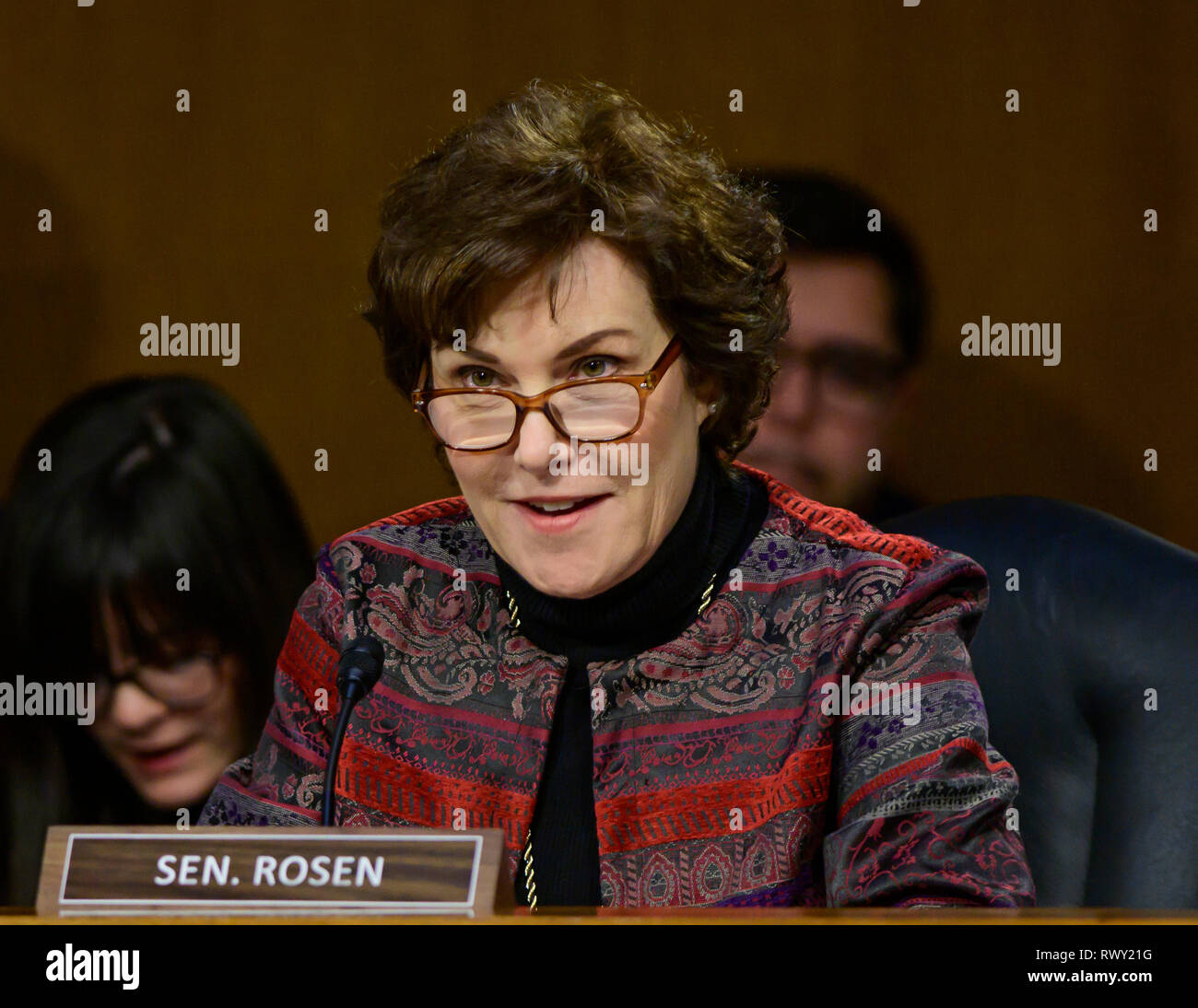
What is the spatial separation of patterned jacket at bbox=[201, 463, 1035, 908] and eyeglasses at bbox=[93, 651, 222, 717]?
610mm

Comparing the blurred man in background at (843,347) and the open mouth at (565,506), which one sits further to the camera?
the blurred man in background at (843,347)

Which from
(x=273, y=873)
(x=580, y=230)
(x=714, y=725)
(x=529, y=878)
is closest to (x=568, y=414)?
(x=580, y=230)

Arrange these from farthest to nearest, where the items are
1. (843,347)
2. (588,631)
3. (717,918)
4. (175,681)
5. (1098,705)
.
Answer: (175,681)
(843,347)
(1098,705)
(588,631)
(717,918)

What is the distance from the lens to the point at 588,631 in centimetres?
150

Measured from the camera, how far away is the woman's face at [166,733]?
2168 millimetres

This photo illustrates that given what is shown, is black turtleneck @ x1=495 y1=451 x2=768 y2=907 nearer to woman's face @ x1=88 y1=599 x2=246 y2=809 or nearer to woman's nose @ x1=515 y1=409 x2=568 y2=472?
woman's nose @ x1=515 y1=409 x2=568 y2=472

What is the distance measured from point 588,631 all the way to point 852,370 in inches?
28.4

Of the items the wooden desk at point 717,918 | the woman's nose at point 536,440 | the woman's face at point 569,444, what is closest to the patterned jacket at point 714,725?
the woman's face at point 569,444

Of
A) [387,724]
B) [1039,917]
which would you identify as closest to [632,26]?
[387,724]

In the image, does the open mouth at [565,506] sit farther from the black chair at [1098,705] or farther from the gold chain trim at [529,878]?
the black chair at [1098,705]

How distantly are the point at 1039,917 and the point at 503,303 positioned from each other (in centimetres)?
77

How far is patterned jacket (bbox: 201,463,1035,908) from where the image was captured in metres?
1.32

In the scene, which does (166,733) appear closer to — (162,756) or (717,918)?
(162,756)
